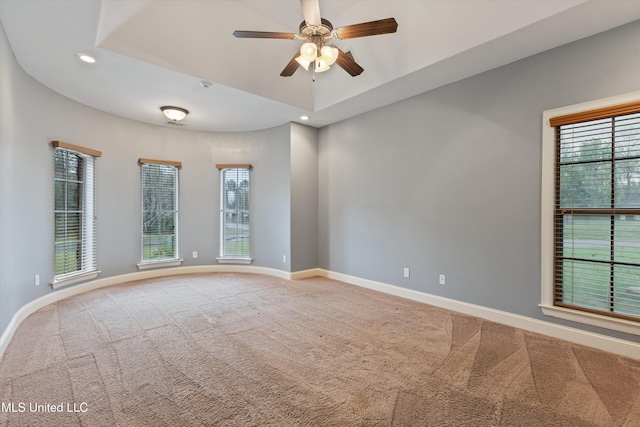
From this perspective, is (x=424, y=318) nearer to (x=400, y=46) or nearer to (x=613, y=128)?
(x=613, y=128)

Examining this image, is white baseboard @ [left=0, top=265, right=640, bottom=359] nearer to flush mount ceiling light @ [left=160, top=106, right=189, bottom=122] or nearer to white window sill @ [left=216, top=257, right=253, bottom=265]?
white window sill @ [left=216, top=257, right=253, bottom=265]

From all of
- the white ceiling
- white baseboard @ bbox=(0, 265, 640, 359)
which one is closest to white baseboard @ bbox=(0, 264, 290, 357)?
white baseboard @ bbox=(0, 265, 640, 359)

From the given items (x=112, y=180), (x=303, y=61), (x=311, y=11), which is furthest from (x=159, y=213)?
(x=311, y=11)

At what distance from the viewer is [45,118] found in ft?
12.4

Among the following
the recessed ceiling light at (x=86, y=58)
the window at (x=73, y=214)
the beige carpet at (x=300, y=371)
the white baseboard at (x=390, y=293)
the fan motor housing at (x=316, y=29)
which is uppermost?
the fan motor housing at (x=316, y=29)

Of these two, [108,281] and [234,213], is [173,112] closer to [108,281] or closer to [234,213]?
[234,213]

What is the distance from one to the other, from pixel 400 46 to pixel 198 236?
4.72 m

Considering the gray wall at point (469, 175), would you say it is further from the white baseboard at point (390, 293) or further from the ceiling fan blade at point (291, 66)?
the ceiling fan blade at point (291, 66)

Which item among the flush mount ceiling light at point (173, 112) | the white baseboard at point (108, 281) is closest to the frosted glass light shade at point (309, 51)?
the flush mount ceiling light at point (173, 112)

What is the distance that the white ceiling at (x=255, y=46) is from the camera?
254cm

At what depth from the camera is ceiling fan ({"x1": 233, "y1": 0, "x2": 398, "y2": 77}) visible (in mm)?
2396

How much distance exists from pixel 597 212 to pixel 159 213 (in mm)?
6162

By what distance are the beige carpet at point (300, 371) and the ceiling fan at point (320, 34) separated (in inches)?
107

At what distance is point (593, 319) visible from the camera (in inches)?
104
